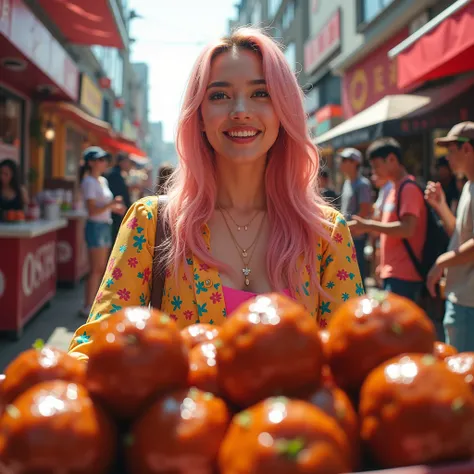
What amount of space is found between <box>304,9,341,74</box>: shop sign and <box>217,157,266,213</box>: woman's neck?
16219 millimetres

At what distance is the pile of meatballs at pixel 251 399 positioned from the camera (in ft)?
2.37

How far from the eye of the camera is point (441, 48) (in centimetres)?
585

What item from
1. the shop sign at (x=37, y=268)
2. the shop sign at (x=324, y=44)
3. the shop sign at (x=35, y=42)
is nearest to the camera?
the shop sign at (x=37, y=268)

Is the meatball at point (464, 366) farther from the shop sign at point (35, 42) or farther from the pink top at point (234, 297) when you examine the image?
the shop sign at point (35, 42)

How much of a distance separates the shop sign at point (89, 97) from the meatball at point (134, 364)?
1313 cm

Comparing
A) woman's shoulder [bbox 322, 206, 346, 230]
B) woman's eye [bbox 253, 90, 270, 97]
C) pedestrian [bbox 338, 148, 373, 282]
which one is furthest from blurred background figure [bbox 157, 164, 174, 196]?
pedestrian [bbox 338, 148, 373, 282]

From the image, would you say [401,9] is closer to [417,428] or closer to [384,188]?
[384,188]

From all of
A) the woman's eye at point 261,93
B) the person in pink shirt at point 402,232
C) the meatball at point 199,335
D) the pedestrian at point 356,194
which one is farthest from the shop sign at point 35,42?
the meatball at point 199,335

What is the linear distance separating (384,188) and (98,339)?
5.76 m

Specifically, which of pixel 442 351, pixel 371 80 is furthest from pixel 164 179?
pixel 371 80

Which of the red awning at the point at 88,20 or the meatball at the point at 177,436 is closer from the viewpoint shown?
the meatball at the point at 177,436

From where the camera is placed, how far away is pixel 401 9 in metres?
11.5

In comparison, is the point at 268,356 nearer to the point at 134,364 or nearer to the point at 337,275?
the point at 134,364

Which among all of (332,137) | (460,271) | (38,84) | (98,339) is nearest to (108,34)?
(38,84)
